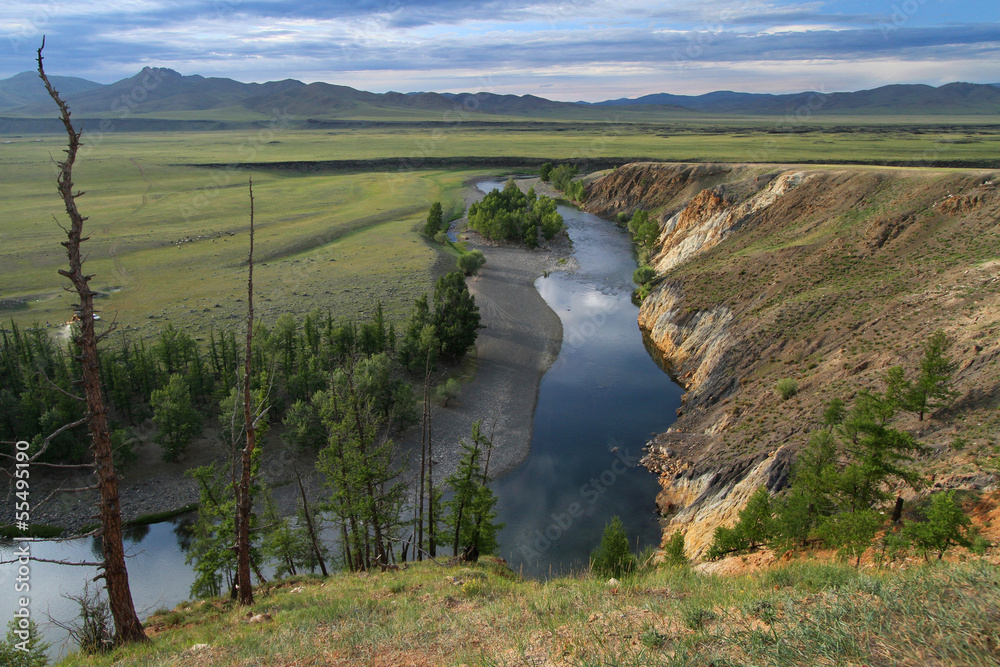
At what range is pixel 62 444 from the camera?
2791cm

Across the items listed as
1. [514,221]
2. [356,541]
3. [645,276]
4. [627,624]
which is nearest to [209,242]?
[514,221]

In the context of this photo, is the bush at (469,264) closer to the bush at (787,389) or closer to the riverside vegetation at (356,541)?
the riverside vegetation at (356,541)

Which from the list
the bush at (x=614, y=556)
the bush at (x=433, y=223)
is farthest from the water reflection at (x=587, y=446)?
the bush at (x=433, y=223)

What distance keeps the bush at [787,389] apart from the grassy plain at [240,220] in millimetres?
33406

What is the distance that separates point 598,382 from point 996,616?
1303 inches

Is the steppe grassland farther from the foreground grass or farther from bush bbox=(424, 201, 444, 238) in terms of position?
the foreground grass

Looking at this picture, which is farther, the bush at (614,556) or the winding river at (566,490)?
the winding river at (566,490)

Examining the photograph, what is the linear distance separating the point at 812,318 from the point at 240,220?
76.8 metres

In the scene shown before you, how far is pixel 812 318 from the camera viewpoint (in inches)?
1342

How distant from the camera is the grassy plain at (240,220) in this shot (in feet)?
174

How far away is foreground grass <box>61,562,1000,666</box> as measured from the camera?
6.62 m

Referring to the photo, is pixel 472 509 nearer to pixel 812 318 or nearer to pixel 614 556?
pixel 614 556

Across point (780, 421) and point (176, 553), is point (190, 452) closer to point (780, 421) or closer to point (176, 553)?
point (176, 553)

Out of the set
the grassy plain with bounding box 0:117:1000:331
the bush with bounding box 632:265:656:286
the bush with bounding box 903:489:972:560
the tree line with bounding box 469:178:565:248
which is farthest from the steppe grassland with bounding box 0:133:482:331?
the bush with bounding box 903:489:972:560
